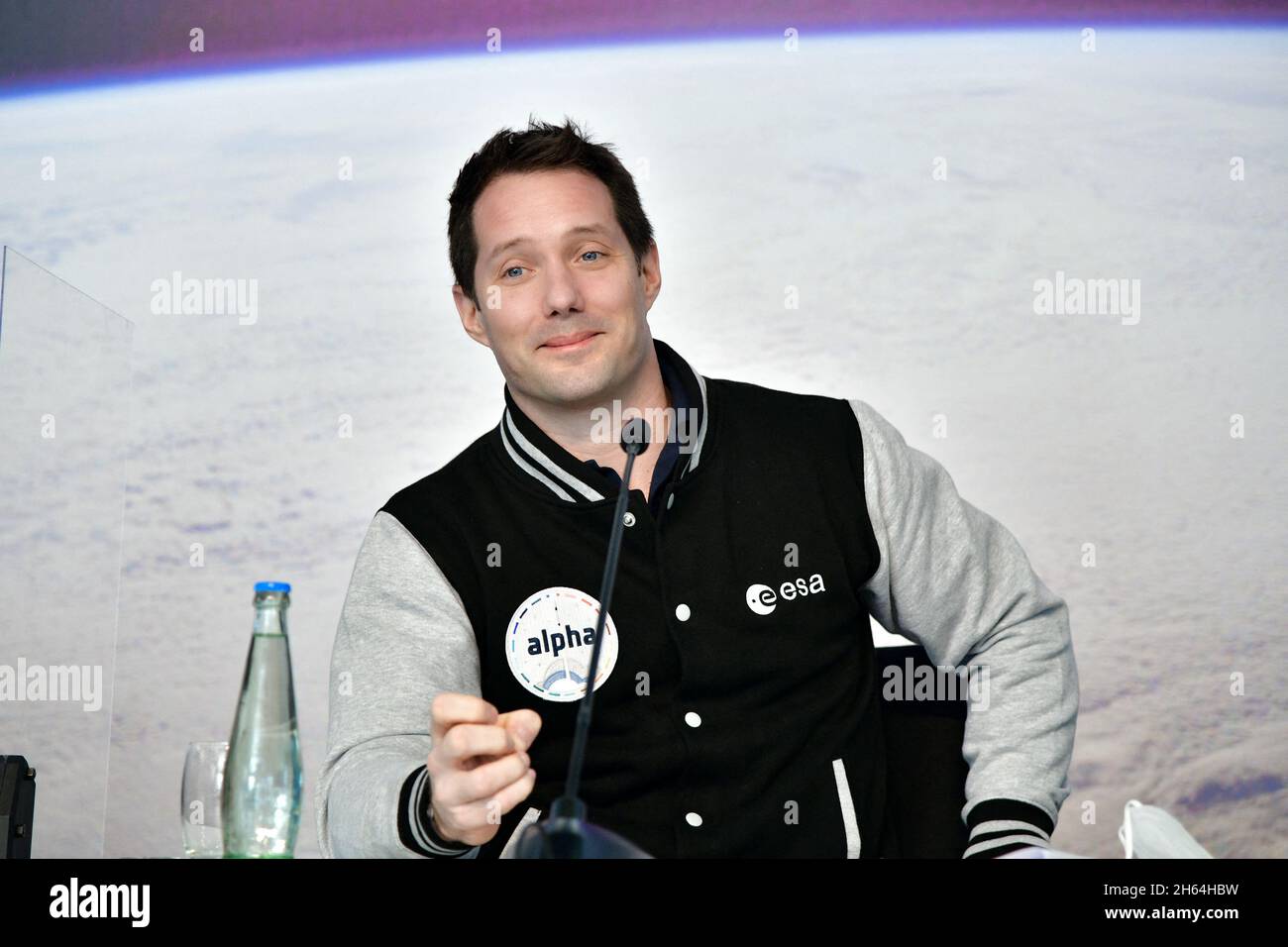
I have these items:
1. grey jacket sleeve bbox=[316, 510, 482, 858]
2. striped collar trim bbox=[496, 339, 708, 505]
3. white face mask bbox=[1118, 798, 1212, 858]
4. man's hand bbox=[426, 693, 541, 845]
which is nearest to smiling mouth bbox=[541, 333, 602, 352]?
striped collar trim bbox=[496, 339, 708, 505]

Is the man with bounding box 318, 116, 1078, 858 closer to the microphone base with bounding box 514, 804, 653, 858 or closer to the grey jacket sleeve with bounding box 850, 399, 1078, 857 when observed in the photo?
the grey jacket sleeve with bounding box 850, 399, 1078, 857

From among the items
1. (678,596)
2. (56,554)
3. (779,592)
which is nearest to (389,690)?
(678,596)

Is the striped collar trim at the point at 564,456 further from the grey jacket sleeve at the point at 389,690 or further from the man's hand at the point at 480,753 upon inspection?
the man's hand at the point at 480,753

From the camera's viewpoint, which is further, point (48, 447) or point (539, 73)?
point (539, 73)

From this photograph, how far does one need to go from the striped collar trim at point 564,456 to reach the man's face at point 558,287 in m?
0.06

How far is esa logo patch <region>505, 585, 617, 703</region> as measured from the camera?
1657mm

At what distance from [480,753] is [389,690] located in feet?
1.73

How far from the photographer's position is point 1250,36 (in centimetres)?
330

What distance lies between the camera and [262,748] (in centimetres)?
113

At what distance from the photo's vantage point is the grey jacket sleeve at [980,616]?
156cm

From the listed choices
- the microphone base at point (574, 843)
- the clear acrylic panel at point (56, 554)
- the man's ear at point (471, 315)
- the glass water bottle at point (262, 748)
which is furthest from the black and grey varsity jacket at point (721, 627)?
the clear acrylic panel at point (56, 554)

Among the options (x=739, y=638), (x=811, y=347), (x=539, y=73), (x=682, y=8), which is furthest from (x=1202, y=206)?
(x=739, y=638)
